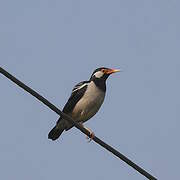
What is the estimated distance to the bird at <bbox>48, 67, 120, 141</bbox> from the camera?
9.81 meters

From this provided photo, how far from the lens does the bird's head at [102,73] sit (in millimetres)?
10344

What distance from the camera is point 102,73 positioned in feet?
34.2

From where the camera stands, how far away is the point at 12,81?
5824mm

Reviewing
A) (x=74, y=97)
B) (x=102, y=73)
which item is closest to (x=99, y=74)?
(x=102, y=73)

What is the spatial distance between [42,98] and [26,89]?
9.8 inches

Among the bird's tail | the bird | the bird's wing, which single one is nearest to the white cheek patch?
the bird

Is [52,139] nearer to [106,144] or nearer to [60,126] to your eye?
[60,126]

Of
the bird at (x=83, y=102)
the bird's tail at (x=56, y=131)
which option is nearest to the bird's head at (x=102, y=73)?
the bird at (x=83, y=102)

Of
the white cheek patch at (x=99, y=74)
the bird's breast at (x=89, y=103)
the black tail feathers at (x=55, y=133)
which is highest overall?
the white cheek patch at (x=99, y=74)

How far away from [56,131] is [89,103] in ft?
2.71

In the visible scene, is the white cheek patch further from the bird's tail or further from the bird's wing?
the bird's tail

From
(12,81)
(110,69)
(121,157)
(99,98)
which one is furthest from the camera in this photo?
(110,69)

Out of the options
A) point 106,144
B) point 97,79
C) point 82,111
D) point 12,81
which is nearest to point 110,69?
point 97,79

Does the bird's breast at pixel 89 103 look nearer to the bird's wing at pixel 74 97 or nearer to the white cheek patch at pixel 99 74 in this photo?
the bird's wing at pixel 74 97
